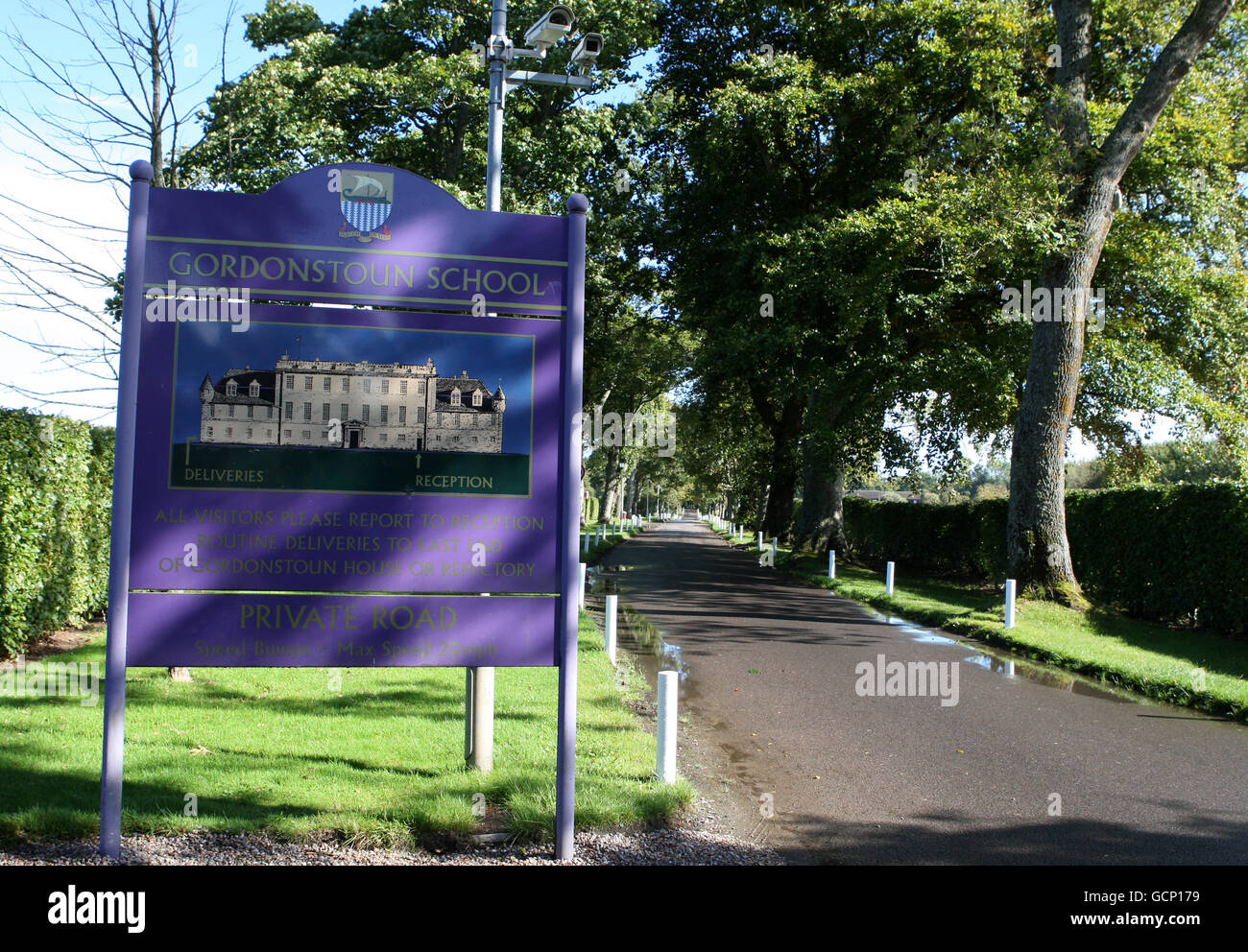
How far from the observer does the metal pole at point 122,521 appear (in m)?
4.61

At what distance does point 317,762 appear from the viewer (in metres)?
6.24

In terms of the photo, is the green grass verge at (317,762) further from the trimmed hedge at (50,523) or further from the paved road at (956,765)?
the trimmed hedge at (50,523)

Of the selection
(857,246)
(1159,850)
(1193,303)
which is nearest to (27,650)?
(1159,850)

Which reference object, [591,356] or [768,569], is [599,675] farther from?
[768,569]

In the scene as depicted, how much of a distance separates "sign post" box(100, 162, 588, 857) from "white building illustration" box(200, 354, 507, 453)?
0.03 ft

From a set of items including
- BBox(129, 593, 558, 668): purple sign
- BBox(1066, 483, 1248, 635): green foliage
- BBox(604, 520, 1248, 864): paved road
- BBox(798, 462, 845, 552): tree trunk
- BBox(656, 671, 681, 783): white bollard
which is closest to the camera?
BBox(129, 593, 558, 668): purple sign

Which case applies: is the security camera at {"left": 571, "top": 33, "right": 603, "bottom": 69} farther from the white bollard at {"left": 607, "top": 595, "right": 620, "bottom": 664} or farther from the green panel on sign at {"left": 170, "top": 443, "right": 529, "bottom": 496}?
the white bollard at {"left": 607, "top": 595, "right": 620, "bottom": 664}

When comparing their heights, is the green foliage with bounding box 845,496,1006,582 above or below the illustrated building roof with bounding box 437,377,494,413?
below

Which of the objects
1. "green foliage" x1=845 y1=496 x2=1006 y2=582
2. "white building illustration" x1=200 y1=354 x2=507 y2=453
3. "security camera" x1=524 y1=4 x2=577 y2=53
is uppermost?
"security camera" x1=524 y1=4 x2=577 y2=53

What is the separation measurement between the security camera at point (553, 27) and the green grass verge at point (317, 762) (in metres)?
5.66

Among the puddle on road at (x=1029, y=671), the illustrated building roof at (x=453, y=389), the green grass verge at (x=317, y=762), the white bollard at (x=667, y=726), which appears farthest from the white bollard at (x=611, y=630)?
the illustrated building roof at (x=453, y=389)

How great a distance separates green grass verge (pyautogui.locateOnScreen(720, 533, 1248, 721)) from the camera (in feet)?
33.0

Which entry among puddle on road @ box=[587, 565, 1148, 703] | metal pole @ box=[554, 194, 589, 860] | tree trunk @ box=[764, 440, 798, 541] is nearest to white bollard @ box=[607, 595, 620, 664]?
puddle on road @ box=[587, 565, 1148, 703]
